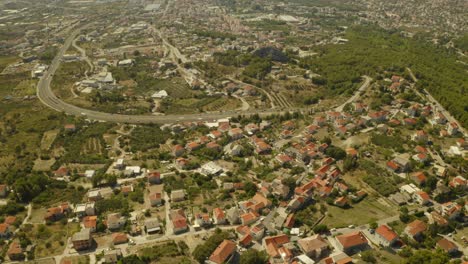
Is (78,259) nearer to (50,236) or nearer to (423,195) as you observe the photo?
(50,236)

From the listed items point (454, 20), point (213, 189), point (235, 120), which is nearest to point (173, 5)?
point (454, 20)

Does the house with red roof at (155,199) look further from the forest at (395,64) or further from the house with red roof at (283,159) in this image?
the forest at (395,64)

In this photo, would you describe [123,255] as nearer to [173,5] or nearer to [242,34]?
[242,34]

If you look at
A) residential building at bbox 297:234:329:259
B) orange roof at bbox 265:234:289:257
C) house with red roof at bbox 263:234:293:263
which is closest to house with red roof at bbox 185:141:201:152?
house with red roof at bbox 263:234:293:263

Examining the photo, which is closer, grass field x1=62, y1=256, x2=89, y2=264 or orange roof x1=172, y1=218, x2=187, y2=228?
grass field x1=62, y1=256, x2=89, y2=264

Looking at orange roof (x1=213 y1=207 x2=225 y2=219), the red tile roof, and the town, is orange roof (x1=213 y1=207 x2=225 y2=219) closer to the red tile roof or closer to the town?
the town
